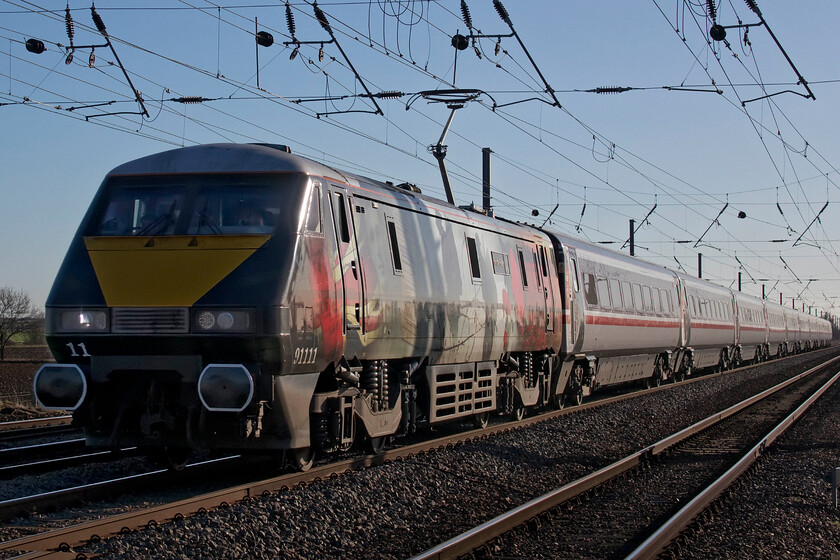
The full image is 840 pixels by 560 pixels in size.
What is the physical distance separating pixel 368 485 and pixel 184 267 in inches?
108

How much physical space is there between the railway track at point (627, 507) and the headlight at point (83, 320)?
4.00m

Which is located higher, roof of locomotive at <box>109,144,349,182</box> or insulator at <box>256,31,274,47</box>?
insulator at <box>256,31,274,47</box>

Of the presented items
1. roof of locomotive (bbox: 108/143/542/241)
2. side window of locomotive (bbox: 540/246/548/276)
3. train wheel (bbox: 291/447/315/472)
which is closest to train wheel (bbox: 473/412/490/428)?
side window of locomotive (bbox: 540/246/548/276)

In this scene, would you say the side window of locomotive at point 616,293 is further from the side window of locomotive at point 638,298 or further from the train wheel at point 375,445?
the train wheel at point 375,445

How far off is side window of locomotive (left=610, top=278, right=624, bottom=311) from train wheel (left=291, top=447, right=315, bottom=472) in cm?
1264

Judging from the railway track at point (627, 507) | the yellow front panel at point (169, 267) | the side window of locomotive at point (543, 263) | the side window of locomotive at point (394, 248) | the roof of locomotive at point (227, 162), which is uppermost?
the roof of locomotive at point (227, 162)

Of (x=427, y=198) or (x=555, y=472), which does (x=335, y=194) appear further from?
(x=555, y=472)

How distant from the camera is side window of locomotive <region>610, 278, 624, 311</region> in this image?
21344 mm

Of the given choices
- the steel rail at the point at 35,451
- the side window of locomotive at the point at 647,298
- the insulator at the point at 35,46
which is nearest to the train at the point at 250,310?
the steel rail at the point at 35,451

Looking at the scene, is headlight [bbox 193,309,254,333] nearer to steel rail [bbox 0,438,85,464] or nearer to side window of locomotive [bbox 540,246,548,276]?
steel rail [bbox 0,438,85,464]

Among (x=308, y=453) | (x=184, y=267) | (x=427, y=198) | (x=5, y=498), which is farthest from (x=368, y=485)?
(x=427, y=198)

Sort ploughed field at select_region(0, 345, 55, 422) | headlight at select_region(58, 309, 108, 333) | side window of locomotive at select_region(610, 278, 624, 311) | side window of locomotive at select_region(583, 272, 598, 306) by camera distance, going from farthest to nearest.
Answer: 1. side window of locomotive at select_region(610, 278, 624, 311)
2. side window of locomotive at select_region(583, 272, 598, 306)
3. ploughed field at select_region(0, 345, 55, 422)
4. headlight at select_region(58, 309, 108, 333)

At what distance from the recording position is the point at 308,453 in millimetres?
9836

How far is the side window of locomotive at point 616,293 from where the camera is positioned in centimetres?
2134
